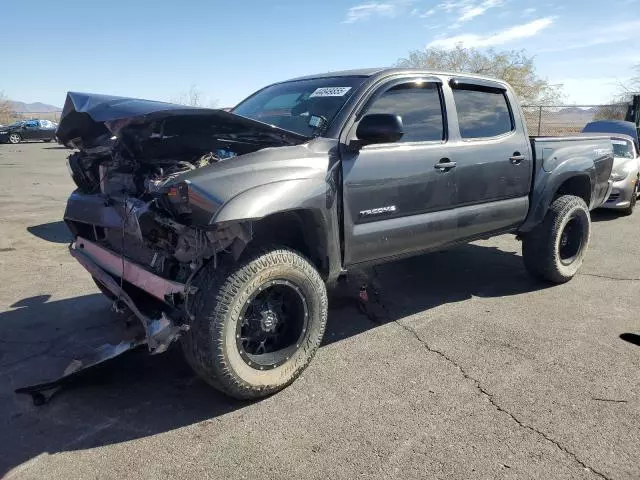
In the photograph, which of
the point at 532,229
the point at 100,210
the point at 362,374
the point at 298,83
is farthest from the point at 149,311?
the point at 532,229

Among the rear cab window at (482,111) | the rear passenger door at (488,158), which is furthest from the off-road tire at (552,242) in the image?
the rear cab window at (482,111)

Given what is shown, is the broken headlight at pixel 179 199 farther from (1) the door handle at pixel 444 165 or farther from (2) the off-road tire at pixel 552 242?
(2) the off-road tire at pixel 552 242

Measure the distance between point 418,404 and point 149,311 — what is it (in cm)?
176

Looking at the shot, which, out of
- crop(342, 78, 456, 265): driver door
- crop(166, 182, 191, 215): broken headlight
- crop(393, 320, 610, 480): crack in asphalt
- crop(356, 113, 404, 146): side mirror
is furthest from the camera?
crop(342, 78, 456, 265): driver door

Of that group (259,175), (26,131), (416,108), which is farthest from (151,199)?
(26,131)

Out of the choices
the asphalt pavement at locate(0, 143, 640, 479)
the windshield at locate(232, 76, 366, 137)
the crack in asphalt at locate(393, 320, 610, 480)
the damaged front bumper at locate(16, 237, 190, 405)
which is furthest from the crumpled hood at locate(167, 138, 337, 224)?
the crack in asphalt at locate(393, 320, 610, 480)

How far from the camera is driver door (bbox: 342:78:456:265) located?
3664 mm

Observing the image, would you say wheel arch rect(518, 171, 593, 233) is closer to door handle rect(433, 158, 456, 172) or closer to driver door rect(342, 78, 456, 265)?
driver door rect(342, 78, 456, 265)

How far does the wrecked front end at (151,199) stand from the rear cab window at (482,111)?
1.76 metres

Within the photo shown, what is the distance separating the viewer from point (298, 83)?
4.54 m

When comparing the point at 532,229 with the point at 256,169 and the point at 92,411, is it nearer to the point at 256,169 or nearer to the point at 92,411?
the point at 256,169

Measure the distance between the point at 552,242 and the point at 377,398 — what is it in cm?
298

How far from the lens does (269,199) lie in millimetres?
3080

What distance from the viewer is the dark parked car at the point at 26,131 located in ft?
102
